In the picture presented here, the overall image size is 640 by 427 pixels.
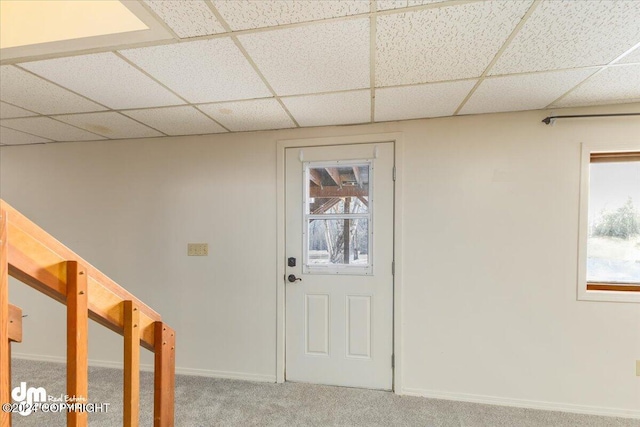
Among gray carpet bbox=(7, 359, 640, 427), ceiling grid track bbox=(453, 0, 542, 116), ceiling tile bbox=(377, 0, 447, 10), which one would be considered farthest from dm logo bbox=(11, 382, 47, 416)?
ceiling grid track bbox=(453, 0, 542, 116)

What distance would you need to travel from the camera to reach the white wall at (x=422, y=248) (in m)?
2.10

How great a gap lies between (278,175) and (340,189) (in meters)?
0.57

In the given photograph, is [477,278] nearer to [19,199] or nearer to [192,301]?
[192,301]

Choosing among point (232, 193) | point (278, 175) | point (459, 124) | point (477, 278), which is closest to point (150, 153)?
point (232, 193)

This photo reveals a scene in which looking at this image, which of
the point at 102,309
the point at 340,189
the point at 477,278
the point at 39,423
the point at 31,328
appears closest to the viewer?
the point at 102,309

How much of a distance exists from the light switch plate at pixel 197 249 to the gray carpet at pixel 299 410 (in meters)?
1.13

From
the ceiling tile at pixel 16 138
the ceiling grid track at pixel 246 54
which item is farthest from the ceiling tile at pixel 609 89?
the ceiling tile at pixel 16 138

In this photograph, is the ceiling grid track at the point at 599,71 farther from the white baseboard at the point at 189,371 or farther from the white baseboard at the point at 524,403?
the white baseboard at the point at 189,371

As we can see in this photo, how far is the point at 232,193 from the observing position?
8.63 ft

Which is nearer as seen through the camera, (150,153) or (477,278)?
(477,278)

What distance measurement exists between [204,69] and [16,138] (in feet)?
8.67

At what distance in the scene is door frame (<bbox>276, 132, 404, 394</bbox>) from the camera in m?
2.33

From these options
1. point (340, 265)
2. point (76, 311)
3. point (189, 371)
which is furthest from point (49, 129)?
point (340, 265)

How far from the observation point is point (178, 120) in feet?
7.63
